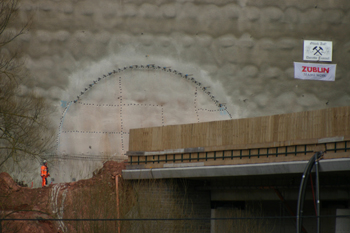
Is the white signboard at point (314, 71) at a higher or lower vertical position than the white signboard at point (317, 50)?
lower

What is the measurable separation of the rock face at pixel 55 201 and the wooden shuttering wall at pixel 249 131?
7.22 ft

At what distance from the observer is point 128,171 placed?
17.1 m

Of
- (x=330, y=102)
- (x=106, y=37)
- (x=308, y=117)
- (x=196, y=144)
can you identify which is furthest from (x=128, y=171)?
(x=330, y=102)

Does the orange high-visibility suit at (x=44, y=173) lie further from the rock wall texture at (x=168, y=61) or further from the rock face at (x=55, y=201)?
the rock face at (x=55, y=201)

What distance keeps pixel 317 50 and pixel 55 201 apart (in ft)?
44.3

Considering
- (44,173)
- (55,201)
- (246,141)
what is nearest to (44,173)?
(44,173)

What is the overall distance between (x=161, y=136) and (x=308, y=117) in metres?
5.73

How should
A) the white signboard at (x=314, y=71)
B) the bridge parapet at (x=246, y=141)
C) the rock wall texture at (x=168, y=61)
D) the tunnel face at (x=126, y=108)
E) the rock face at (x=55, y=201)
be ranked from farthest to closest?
the white signboard at (x=314, y=71)
the rock wall texture at (x=168, y=61)
the tunnel face at (x=126, y=108)
the rock face at (x=55, y=201)
the bridge parapet at (x=246, y=141)

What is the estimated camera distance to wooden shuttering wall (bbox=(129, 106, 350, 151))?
39.6 feet

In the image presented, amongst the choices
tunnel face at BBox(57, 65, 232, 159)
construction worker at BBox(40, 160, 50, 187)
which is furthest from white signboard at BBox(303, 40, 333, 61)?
construction worker at BBox(40, 160, 50, 187)

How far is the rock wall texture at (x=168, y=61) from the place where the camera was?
918 inches

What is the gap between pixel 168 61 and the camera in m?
23.7

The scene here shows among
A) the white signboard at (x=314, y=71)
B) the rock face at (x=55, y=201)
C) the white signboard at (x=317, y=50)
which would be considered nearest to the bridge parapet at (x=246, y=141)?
the rock face at (x=55, y=201)

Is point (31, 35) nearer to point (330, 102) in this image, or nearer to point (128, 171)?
point (128, 171)
